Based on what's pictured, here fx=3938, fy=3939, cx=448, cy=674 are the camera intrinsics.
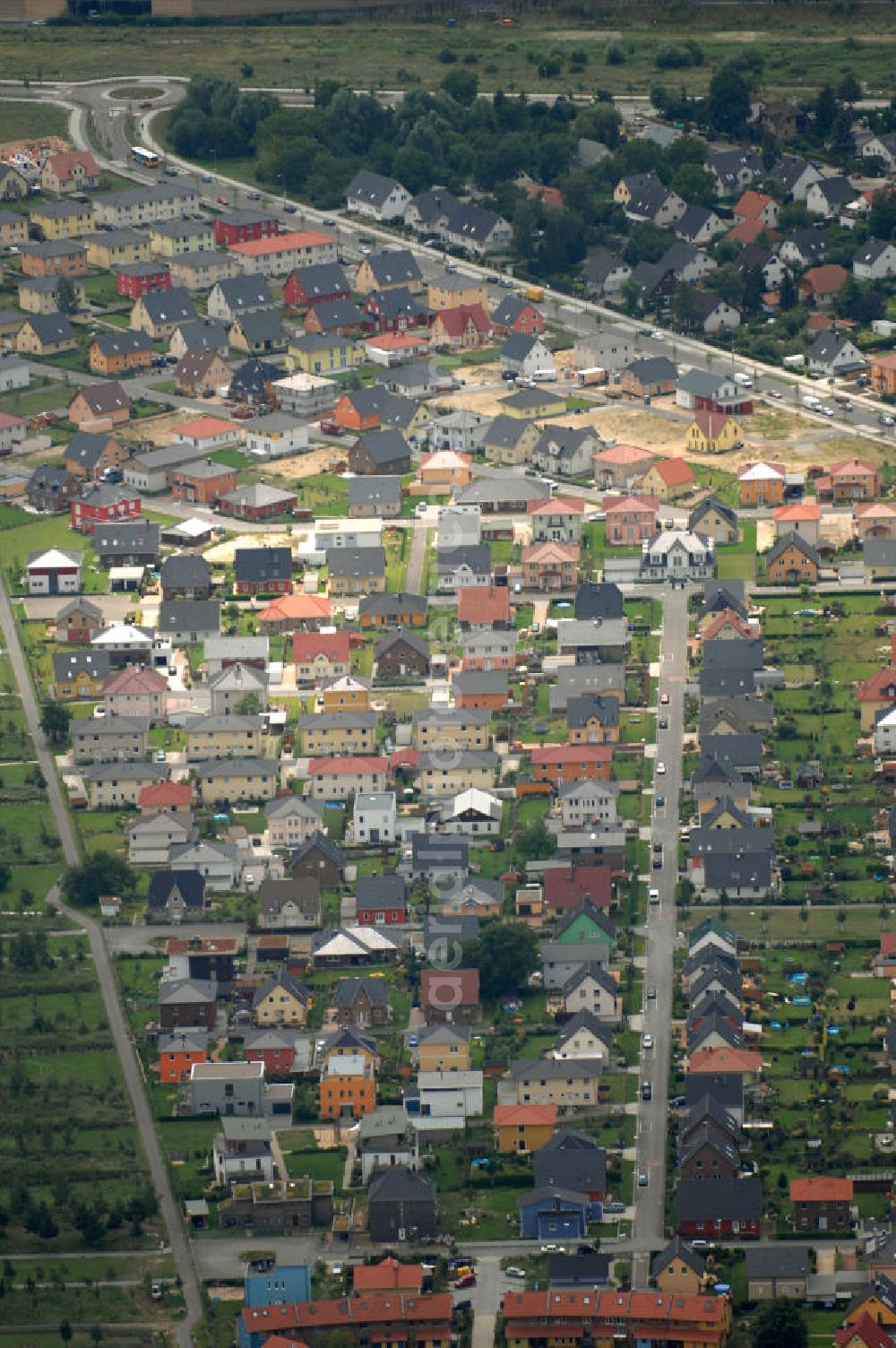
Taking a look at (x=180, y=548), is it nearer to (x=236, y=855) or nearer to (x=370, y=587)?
(x=370, y=587)

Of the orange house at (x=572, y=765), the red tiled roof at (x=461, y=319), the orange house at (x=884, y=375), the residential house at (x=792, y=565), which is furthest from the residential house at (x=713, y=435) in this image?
the orange house at (x=572, y=765)

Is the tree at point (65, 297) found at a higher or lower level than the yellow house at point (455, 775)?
higher

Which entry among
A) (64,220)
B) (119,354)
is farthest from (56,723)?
(64,220)

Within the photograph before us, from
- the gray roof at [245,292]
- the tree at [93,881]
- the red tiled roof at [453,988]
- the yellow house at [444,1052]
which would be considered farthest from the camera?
the gray roof at [245,292]

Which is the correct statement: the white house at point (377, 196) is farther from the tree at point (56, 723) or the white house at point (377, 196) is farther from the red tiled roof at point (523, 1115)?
the red tiled roof at point (523, 1115)

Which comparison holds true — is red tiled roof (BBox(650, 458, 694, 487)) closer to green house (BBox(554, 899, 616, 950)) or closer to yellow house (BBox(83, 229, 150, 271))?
green house (BBox(554, 899, 616, 950))
